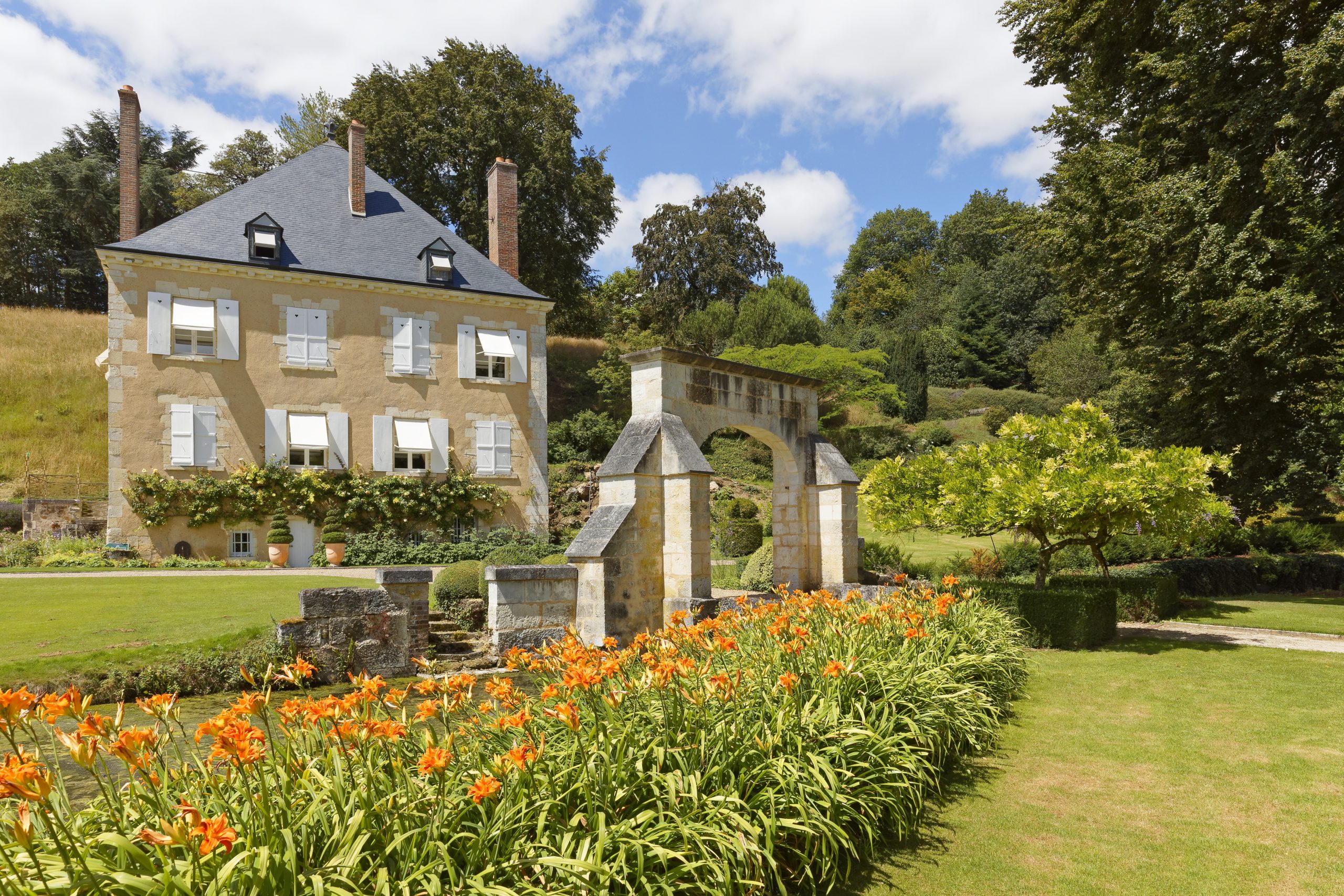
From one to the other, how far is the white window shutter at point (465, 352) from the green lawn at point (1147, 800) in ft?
56.1

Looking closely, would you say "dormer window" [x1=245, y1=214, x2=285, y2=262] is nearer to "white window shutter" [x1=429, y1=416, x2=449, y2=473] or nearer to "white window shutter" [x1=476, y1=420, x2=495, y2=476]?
"white window shutter" [x1=429, y1=416, x2=449, y2=473]

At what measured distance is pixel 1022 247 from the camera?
17875mm

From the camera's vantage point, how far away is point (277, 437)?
19.1 metres

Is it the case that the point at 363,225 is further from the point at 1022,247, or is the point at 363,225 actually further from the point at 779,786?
the point at 779,786

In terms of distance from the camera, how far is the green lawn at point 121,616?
25.7ft

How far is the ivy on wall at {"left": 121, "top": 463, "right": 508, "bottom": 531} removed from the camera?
1761 cm

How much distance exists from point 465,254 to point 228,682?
16.5 m

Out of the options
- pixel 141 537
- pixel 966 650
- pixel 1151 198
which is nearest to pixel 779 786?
pixel 966 650

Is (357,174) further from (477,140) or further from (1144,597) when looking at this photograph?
(1144,597)

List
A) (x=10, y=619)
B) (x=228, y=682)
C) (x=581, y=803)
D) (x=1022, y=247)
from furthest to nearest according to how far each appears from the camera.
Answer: (x=1022, y=247) → (x=10, y=619) → (x=228, y=682) → (x=581, y=803)

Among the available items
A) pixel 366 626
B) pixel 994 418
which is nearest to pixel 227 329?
pixel 366 626

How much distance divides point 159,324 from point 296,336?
293 centimetres

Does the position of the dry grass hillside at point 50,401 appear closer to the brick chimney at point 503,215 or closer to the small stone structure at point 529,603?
the brick chimney at point 503,215

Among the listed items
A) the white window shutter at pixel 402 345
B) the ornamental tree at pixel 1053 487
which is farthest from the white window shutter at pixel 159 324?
the ornamental tree at pixel 1053 487
